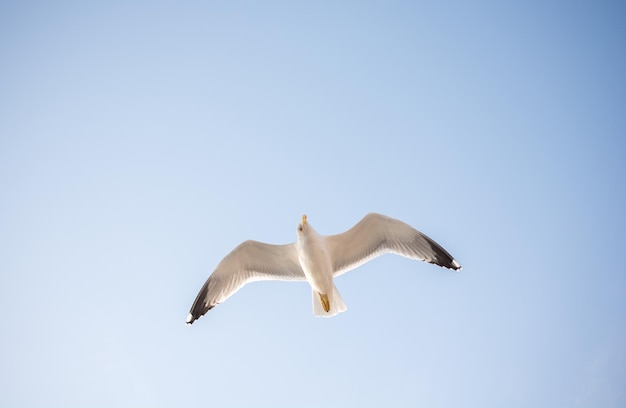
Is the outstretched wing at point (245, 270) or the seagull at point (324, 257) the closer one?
the seagull at point (324, 257)

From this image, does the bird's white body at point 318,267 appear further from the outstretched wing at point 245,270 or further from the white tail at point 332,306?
the outstretched wing at point 245,270

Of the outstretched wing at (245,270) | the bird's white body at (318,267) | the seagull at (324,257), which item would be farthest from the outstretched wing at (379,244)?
the outstretched wing at (245,270)

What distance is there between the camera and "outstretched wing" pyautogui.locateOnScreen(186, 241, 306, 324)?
583 centimetres

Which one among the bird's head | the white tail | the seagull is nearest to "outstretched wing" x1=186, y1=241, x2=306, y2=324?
the seagull

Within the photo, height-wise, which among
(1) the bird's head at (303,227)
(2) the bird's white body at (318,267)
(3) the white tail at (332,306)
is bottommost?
(3) the white tail at (332,306)

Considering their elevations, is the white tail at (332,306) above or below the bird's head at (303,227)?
below

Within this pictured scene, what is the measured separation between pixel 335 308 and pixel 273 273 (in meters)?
1.04

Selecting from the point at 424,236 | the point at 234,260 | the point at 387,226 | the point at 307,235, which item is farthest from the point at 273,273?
the point at 424,236

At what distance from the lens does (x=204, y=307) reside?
586 centimetres

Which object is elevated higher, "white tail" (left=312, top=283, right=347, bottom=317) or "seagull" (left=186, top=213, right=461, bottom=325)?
"seagull" (left=186, top=213, right=461, bottom=325)

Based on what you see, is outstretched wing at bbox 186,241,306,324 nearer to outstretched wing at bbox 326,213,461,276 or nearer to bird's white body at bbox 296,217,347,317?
bird's white body at bbox 296,217,347,317

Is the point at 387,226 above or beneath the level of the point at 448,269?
above

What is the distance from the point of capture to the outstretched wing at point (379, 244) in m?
5.71

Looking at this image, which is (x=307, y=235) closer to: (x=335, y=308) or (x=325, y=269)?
(x=325, y=269)
